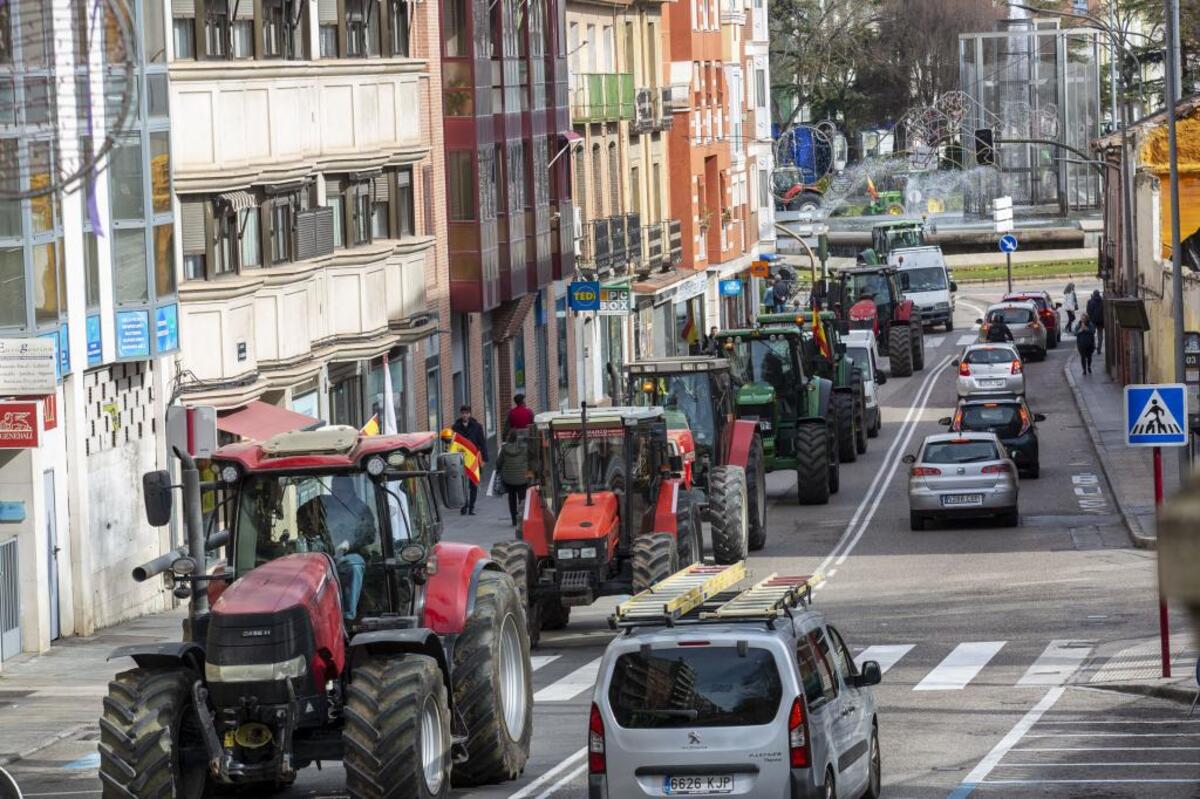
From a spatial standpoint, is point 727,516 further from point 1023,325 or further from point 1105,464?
point 1023,325

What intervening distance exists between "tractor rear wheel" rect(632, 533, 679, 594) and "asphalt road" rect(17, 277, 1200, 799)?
1.05 meters

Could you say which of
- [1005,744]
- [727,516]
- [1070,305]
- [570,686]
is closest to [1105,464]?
[727,516]

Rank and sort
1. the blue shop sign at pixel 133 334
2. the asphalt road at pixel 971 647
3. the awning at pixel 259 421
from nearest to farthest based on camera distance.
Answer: the asphalt road at pixel 971 647
the blue shop sign at pixel 133 334
the awning at pixel 259 421

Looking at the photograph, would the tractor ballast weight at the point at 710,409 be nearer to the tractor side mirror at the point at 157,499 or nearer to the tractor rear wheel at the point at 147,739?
the tractor side mirror at the point at 157,499

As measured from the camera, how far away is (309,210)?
1406 inches

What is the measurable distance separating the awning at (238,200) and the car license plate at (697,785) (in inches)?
772

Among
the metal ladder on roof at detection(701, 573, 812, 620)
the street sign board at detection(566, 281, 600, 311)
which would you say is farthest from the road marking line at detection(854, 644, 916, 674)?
the street sign board at detection(566, 281, 600, 311)

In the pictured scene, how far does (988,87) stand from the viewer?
90.4m

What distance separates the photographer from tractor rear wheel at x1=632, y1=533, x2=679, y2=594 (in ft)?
79.8

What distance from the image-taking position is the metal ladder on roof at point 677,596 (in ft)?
46.6

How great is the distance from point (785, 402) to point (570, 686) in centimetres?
1659

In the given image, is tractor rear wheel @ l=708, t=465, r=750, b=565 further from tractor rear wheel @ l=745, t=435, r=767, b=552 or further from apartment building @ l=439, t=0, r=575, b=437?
apartment building @ l=439, t=0, r=575, b=437

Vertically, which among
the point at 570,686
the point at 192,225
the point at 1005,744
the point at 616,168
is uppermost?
the point at 616,168

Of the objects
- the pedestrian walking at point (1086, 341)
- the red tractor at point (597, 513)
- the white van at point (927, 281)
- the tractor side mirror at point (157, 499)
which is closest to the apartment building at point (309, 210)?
the red tractor at point (597, 513)
